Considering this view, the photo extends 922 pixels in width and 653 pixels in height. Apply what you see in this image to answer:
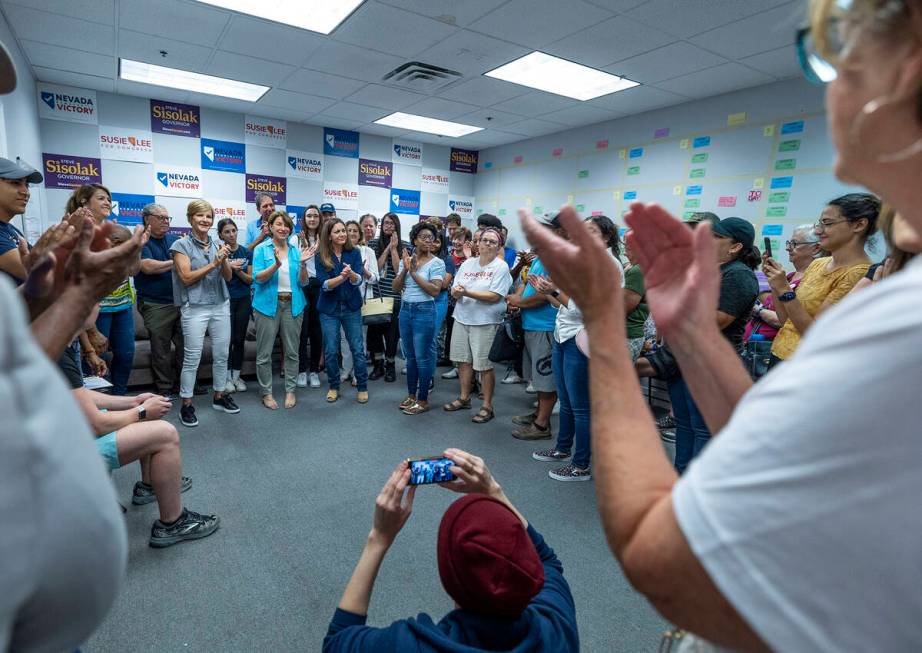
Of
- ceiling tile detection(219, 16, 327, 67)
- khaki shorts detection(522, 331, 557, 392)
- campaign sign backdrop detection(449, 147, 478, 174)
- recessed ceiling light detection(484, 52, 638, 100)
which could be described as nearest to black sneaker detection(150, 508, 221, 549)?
khaki shorts detection(522, 331, 557, 392)

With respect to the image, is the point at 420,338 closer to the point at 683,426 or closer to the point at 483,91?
the point at 683,426

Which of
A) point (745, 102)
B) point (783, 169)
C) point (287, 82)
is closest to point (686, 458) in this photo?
point (783, 169)

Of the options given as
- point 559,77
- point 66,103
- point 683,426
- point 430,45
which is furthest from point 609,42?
point 66,103

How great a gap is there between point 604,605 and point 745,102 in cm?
503

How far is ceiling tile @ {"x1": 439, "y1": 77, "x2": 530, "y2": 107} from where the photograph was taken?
488 centimetres

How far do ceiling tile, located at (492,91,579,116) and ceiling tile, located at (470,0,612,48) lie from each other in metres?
1.37

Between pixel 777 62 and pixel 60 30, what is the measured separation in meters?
5.97

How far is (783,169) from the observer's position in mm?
4574

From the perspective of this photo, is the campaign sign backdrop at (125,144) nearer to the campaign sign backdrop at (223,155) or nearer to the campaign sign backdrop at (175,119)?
the campaign sign backdrop at (175,119)

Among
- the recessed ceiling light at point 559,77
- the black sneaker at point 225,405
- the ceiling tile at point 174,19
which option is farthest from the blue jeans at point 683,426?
the ceiling tile at point 174,19

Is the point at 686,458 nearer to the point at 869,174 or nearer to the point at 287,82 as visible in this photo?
the point at 869,174

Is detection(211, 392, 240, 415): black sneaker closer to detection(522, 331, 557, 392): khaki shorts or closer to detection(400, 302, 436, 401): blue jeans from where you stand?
detection(400, 302, 436, 401): blue jeans

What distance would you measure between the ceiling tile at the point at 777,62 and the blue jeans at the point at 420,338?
343 centimetres

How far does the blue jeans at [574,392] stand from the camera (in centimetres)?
270
